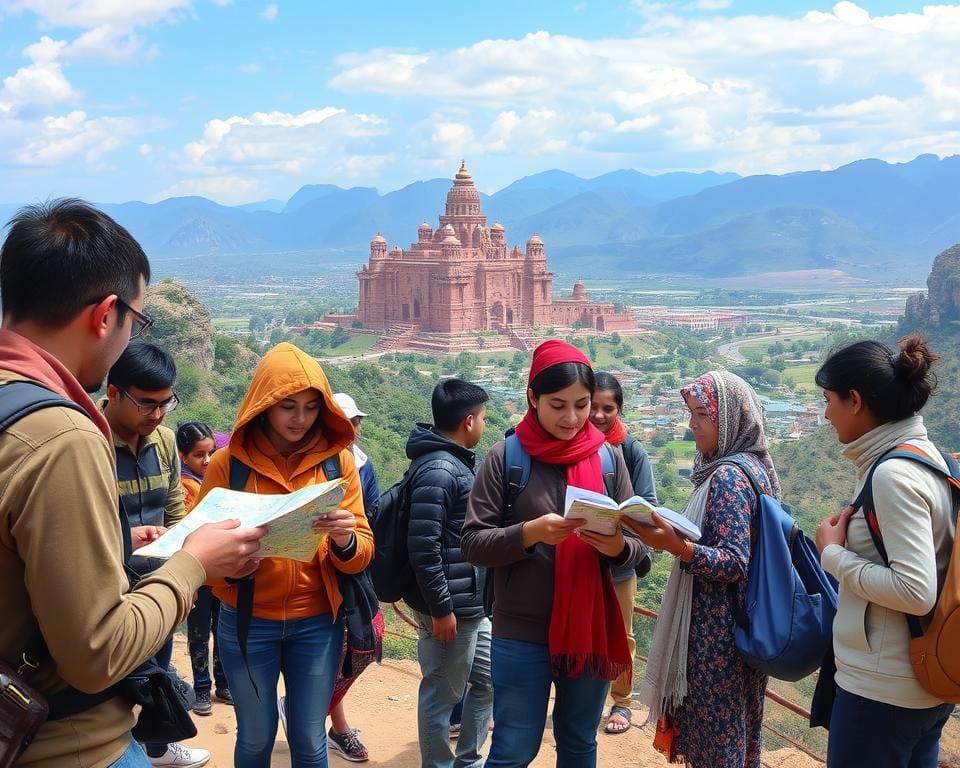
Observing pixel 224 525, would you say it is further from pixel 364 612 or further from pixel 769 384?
pixel 769 384

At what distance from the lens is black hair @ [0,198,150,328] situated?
4.05 ft

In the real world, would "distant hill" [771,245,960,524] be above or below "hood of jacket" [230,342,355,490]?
below

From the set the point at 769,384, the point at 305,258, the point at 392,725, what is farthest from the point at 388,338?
the point at 305,258

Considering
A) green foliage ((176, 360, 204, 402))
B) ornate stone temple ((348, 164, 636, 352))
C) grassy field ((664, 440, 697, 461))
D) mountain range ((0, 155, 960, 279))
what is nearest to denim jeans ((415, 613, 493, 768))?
green foliage ((176, 360, 204, 402))

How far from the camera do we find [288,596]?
2119mm

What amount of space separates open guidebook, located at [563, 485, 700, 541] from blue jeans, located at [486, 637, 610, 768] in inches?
14.4

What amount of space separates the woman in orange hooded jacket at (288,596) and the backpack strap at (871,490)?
1097 millimetres

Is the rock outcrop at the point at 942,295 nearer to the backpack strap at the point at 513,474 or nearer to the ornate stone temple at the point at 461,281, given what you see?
the ornate stone temple at the point at 461,281

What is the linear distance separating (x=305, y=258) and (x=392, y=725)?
6920 inches

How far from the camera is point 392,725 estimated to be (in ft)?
10.7

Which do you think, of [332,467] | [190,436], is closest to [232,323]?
[190,436]

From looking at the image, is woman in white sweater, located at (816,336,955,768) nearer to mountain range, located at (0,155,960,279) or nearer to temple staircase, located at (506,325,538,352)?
temple staircase, located at (506,325,538,352)

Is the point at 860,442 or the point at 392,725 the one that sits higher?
the point at 860,442

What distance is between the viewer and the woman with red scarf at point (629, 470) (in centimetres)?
278
